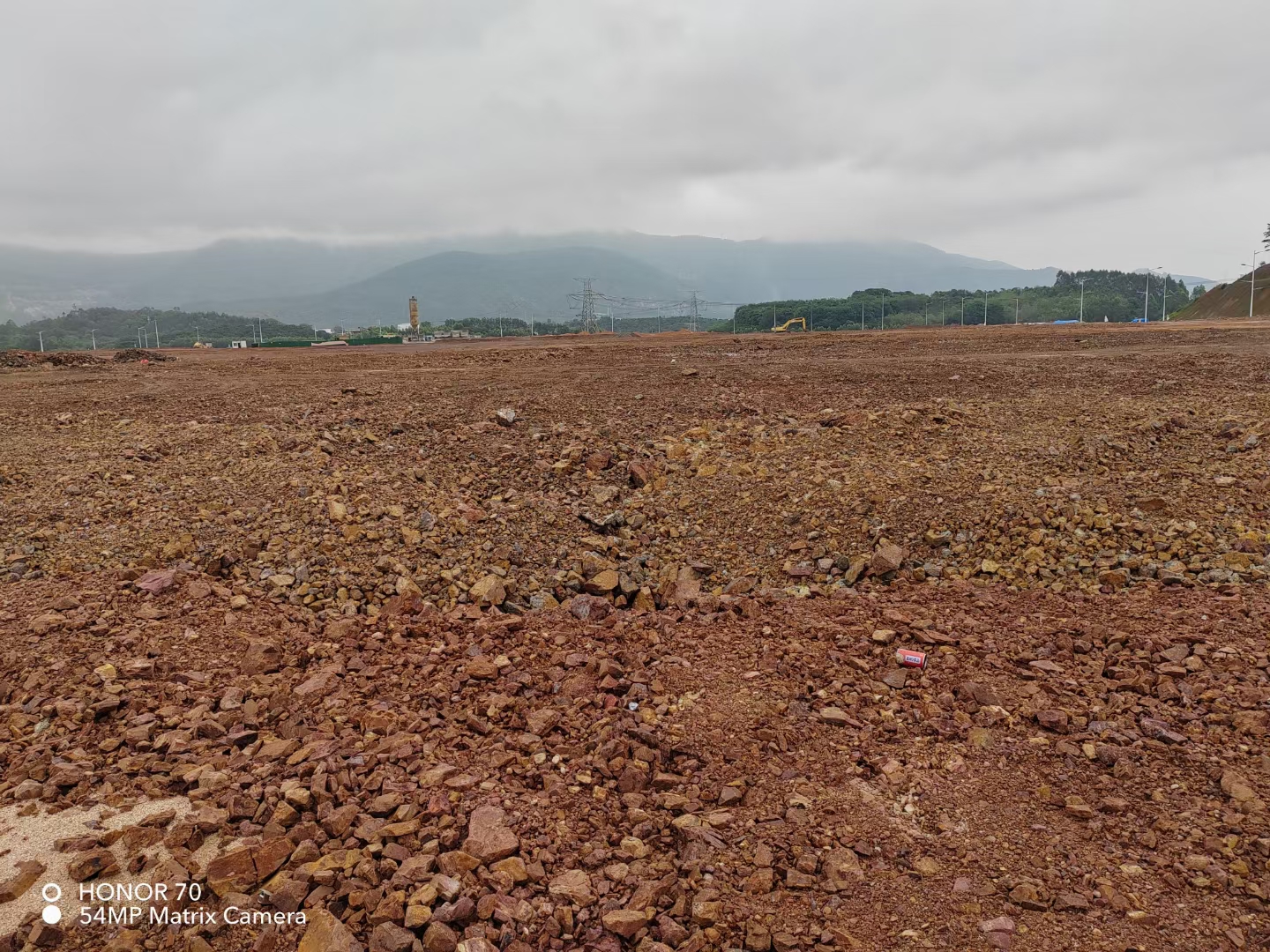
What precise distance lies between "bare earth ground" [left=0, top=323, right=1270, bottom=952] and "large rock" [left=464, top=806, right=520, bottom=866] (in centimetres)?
2

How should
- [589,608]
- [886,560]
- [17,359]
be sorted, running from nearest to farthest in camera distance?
1. [589,608]
2. [886,560]
3. [17,359]

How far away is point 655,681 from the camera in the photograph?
15.2ft

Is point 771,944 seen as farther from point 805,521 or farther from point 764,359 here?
point 764,359

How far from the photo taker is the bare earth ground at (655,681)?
2957 mm

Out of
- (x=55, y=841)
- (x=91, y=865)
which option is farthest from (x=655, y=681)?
(x=55, y=841)

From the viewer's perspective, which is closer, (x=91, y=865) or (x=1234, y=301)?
(x=91, y=865)

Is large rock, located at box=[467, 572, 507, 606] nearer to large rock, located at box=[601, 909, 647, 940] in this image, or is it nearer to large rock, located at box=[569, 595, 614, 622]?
large rock, located at box=[569, 595, 614, 622]

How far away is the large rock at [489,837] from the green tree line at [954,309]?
254 ft

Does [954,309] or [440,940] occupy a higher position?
[954,309]

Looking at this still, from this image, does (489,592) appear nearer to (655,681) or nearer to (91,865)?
(655,681)

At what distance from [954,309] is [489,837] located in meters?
90.3

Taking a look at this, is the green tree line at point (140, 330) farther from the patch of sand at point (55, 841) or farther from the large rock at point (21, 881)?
the large rock at point (21, 881)

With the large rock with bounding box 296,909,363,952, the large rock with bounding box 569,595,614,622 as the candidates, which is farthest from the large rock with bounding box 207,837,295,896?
the large rock with bounding box 569,595,614,622

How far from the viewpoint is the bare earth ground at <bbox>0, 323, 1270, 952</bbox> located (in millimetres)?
2957
